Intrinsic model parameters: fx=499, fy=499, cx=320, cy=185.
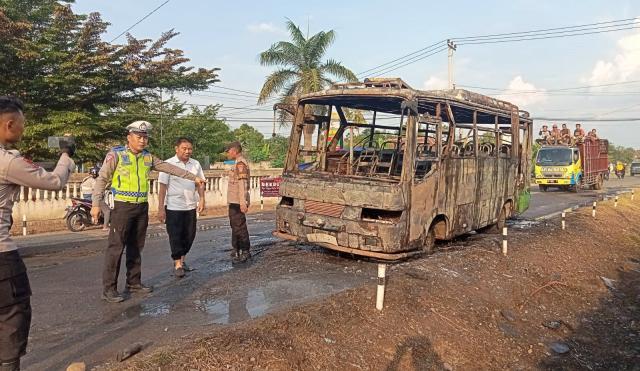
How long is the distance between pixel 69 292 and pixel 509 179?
9308mm

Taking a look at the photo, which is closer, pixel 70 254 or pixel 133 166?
pixel 133 166

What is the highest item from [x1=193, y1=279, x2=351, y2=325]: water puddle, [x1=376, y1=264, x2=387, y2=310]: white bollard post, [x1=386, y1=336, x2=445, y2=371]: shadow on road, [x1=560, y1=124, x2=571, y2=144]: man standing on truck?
[x1=560, y1=124, x2=571, y2=144]: man standing on truck

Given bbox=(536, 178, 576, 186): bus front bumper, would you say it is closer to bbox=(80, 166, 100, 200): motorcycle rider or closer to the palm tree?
the palm tree

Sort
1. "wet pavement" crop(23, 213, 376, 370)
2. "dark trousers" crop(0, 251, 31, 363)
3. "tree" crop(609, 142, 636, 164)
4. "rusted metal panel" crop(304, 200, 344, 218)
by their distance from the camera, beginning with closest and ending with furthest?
1. "dark trousers" crop(0, 251, 31, 363)
2. "wet pavement" crop(23, 213, 376, 370)
3. "rusted metal panel" crop(304, 200, 344, 218)
4. "tree" crop(609, 142, 636, 164)

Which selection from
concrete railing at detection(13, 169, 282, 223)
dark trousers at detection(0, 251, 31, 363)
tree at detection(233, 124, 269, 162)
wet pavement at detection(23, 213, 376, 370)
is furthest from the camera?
tree at detection(233, 124, 269, 162)

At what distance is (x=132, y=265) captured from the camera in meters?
6.00

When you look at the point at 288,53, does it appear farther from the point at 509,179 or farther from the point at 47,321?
the point at 47,321

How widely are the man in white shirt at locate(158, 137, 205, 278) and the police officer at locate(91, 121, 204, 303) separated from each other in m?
0.83

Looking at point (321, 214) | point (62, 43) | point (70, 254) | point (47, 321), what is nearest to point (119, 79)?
point (62, 43)

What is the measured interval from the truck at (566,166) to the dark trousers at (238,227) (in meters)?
22.9

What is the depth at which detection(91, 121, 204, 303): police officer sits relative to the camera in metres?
5.57

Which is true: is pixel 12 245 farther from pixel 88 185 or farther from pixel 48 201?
pixel 48 201

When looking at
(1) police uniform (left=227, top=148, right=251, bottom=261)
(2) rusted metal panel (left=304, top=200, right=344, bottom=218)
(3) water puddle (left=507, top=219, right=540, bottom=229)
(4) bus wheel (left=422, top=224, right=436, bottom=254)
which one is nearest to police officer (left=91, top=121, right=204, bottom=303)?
(1) police uniform (left=227, top=148, right=251, bottom=261)

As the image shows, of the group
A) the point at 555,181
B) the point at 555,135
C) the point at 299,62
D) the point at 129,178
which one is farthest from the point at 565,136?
the point at 129,178
